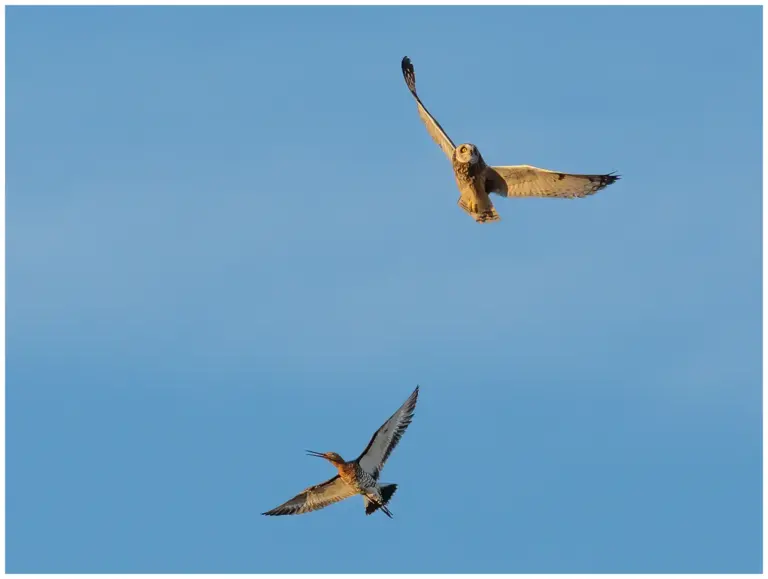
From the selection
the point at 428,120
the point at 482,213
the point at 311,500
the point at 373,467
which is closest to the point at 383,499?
the point at 373,467

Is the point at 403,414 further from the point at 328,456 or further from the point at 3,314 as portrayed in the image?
the point at 3,314

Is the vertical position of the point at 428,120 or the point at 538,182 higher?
the point at 428,120

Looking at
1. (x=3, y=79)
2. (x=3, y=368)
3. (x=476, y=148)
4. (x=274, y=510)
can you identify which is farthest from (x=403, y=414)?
(x=3, y=79)

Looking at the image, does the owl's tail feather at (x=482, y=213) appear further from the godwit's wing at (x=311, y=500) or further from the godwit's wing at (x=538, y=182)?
the godwit's wing at (x=311, y=500)

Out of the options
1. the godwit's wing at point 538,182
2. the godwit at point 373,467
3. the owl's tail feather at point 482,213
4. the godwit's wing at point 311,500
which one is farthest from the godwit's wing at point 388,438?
the godwit's wing at point 538,182

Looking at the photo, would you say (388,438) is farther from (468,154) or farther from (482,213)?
(468,154)

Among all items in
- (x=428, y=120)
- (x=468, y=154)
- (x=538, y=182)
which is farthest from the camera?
(x=428, y=120)
